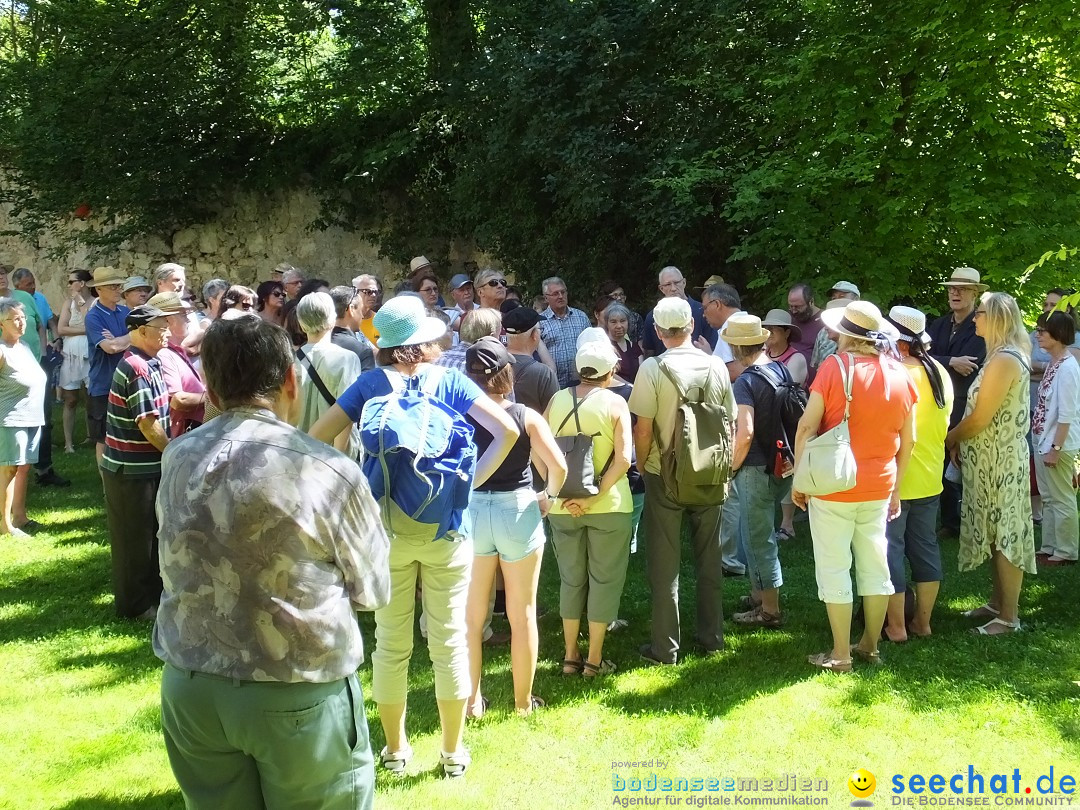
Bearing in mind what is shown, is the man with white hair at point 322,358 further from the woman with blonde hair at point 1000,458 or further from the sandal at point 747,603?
the woman with blonde hair at point 1000,458

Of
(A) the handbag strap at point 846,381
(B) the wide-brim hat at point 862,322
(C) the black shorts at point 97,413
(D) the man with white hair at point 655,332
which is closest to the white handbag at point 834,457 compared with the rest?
(A) the handbag strap at point 846,381

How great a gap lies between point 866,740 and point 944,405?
1837 millimetres

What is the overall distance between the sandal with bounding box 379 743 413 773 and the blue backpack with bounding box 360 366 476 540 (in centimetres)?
99

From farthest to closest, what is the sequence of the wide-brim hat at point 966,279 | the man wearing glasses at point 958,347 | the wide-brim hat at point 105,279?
the wide-brim hat at point 105,279 → the wide-brim hat at point 966,279 → the man wearing glasses at point 958,347

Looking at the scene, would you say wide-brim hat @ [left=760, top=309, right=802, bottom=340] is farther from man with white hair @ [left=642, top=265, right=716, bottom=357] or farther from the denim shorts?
the denim shorts

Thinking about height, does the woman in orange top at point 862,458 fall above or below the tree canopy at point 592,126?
below

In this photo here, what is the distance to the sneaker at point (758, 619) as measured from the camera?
17.2ft

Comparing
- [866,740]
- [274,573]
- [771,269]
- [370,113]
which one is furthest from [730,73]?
[274,573]

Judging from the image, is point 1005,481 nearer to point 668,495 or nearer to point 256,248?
point 668,495

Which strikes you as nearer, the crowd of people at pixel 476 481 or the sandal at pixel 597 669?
the crowd of people at pixel 476 481

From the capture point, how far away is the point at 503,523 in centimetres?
386

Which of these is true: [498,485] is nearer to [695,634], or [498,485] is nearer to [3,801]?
[695,634]

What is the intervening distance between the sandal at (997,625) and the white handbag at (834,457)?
147 cm

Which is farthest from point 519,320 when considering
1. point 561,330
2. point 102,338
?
point 102,338
